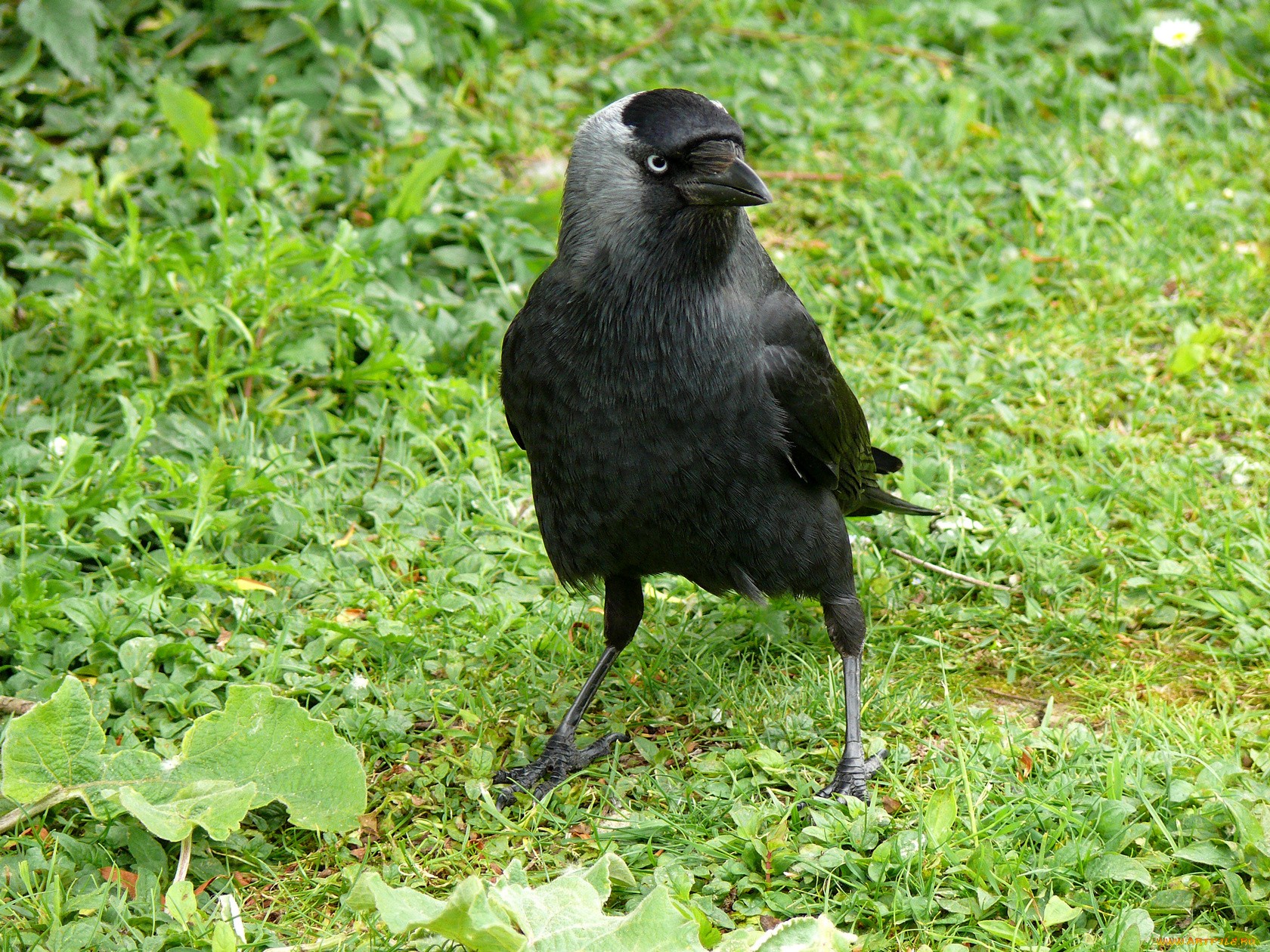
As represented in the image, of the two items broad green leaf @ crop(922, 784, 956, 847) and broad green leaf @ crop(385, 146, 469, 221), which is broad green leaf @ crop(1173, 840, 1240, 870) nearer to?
broad green leaf @ crop(922, 784, 956, 847)

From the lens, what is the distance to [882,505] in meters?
3.69

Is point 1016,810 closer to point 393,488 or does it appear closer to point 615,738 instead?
point 615,738

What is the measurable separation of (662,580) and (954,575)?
0.88 m

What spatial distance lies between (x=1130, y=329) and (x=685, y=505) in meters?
2.69

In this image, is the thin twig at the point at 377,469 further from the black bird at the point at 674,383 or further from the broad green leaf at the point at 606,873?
the broad green leaf at the point at 606,873

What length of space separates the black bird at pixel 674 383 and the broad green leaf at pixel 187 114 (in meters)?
2.46

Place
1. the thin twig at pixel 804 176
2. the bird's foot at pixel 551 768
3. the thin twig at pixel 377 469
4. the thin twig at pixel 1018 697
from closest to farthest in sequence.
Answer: the bird's foot at pixel 551 768 < the thin twig at pixel 1018 697 < the thin twig at pixel 377 469 < the thin twig at pixel 804 176

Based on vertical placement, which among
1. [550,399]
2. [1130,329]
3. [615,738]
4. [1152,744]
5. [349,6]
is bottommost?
[615,738]

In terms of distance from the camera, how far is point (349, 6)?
203 inches

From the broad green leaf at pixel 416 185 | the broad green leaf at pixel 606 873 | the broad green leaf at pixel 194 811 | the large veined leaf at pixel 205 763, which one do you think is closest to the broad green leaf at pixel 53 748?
the large veined leaf at pixel 205 763

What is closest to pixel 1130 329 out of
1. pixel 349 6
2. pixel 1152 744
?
pixel 1152 744

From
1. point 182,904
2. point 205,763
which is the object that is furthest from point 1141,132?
point 182,904

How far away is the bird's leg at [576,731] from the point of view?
10.6 ft

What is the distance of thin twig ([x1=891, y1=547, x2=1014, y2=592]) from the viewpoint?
3.79m
